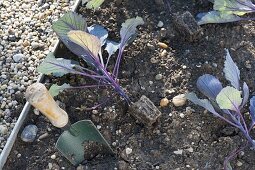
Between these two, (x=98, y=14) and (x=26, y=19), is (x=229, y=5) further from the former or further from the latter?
(x=26, y=19)

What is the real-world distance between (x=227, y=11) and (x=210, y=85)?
28 cm

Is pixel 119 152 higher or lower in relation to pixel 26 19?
lower

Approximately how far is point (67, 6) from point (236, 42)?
2.12ft

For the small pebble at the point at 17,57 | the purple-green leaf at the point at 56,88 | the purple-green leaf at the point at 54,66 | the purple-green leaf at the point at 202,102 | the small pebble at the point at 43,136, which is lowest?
the small pebble at the point at 43,136

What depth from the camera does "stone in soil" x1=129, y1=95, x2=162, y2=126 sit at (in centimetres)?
172

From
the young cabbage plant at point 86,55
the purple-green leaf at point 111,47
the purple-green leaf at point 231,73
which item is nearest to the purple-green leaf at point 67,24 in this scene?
the young cabbage plant at point 86,55

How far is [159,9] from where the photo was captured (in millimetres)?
2014

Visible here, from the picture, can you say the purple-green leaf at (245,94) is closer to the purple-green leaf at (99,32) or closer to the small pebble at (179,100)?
the small pebble at (179,100)

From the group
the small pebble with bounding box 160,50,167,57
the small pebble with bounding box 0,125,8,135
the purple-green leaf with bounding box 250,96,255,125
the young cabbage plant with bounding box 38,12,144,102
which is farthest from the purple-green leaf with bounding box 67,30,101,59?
the purple-green leaf with bounding box 250,96,255,125

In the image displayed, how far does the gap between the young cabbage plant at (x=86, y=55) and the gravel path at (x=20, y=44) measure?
0.57ft

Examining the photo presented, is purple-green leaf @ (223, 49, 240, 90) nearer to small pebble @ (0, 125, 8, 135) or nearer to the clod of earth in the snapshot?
the clod of earth

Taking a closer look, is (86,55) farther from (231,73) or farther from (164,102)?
(231,73)

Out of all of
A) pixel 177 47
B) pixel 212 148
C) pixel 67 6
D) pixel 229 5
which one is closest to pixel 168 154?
pixel 212 148

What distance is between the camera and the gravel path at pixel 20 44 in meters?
1.87
